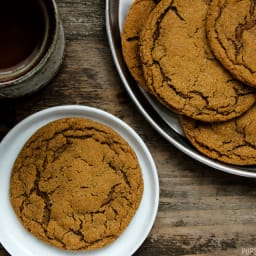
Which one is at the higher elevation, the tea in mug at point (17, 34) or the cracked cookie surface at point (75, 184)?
the tea in mug at point (17, 34)

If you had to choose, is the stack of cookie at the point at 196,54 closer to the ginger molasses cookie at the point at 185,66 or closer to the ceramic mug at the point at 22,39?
the ginger molasses cookie at the point at 185,66

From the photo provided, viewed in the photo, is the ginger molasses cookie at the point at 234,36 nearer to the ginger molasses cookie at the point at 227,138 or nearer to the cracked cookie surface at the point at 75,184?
the ginger molasses cookie at the point at 227,138

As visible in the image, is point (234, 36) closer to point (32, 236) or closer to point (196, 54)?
point (196, 54)

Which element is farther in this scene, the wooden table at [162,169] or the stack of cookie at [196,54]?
the wooden table at [162,169]

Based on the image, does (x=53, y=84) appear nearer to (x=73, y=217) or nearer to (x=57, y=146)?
(x=57, y=146)

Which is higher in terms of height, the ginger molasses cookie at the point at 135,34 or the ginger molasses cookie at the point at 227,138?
the ginger molasses cookie at the point at 135,34

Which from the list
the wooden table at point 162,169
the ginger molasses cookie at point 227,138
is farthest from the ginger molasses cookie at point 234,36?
the wooden table at point 162,169

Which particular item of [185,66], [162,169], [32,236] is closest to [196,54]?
[185,66]

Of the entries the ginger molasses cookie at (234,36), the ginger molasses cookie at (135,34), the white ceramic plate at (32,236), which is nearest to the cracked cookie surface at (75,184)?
the white ceramic plate at (32,236)
